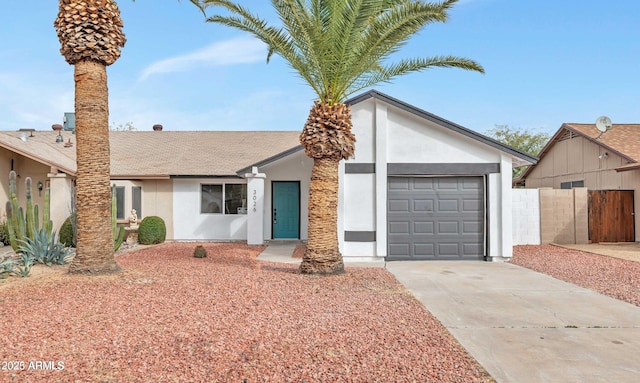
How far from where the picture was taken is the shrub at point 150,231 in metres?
14.3

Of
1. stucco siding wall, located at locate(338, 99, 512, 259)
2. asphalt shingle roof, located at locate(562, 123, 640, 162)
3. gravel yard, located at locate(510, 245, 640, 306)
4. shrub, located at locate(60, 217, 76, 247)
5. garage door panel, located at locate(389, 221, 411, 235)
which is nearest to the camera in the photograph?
gravel yard, located at locate(510, 245, 640, 306)

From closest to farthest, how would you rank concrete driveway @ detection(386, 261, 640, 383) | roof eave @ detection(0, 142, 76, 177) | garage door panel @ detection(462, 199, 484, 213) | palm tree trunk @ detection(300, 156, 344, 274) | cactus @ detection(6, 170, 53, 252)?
concrete driveway @ detection(386, 261, 640, 383), palm tree trunk @ detection(300, 156, 344, 274), cactus @ detection(6, 170, 53, 252), garage door panel @ detection(462, 199, 484, 213), roof eave @ detection(0, 142, 76, 177)

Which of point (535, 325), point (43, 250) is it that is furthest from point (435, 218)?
point (43, 250)

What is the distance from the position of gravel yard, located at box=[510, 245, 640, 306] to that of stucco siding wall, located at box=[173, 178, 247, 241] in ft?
33.3

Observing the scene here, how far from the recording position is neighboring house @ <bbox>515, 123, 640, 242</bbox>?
50.1 feet

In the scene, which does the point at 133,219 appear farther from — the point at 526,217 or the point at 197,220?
the point at 526,217

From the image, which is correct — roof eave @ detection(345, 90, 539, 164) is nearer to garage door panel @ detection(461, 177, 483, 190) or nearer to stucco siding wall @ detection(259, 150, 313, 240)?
garage door panel @ detection(461, 177, 483, 190)

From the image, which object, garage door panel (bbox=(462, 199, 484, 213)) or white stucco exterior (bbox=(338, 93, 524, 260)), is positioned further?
garage door panel (bbox=(462, 199, 484, 213))

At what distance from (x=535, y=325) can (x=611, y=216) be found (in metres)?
13.3

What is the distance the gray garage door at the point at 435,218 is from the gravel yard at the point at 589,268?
1.52 meters

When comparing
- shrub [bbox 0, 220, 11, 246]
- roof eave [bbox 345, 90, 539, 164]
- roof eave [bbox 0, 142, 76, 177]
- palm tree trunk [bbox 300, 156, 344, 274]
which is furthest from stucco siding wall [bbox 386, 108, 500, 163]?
shrub [bbox 0, 220, 11, 246]

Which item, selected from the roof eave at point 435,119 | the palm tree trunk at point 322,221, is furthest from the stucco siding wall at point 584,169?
the palm tree trunk at point 322,221

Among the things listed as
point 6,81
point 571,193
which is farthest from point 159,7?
point 571,193

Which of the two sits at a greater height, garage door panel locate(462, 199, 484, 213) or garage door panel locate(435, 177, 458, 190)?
garage door panel locate(435, 177, 458, 190)
